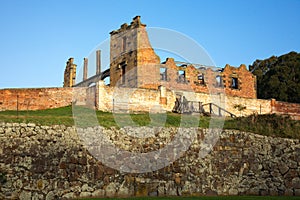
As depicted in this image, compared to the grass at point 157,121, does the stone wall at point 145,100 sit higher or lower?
higher

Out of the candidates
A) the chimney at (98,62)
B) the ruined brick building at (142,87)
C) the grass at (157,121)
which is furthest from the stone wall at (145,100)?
the chimney at (98,62)

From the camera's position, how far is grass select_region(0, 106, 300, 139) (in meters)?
16.9

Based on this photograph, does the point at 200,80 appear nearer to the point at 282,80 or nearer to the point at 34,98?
the point at 282,80

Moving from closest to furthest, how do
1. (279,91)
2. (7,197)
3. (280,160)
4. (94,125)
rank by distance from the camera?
(7,197) → (94,125) → (280,160) → (279,91)

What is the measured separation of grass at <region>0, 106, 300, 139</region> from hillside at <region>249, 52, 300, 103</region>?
69.4ft

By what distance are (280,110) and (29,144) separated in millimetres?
22438

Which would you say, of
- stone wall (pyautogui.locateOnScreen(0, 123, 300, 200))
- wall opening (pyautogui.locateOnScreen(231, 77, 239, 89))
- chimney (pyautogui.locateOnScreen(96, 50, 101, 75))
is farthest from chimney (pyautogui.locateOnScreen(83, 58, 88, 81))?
stone wall (pyautogui.locateOnScreen(0, 123, 300, 200))

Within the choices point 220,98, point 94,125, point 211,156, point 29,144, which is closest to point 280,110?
point 220,98

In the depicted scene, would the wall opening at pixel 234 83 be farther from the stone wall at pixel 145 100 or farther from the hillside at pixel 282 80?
the hillside at pixel 282 80

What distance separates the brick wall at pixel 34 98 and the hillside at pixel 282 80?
2495 cm

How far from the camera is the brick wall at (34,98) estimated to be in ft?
81.0

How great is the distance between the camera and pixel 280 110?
32.9m

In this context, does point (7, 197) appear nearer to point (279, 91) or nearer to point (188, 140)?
point (188, 140)

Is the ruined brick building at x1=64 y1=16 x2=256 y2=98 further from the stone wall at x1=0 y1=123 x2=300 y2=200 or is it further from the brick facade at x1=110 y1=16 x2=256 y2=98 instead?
the stone wall at x1=0 y1=123 x2=300 y2=200
